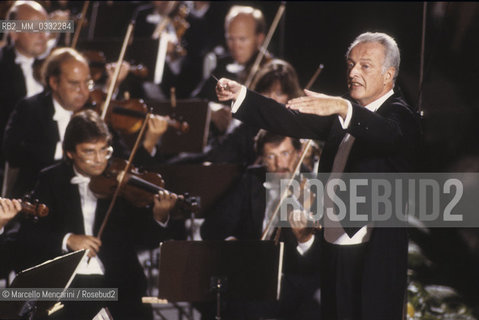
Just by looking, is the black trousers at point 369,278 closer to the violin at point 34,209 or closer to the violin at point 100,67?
the violin at point 34,209

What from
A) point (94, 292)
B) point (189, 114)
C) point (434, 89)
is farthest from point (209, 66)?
point (94, 292)

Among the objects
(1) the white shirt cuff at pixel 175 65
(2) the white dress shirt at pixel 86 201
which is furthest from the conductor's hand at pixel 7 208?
(1) the white shirt cuff at pixel 175 65

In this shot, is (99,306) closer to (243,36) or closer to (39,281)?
(39,281)

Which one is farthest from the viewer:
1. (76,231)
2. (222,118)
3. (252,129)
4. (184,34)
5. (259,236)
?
(184,34)

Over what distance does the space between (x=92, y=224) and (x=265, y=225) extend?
0.82m

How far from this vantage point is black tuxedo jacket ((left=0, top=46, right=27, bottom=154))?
364 centimetres

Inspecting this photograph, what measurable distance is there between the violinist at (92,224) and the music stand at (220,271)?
1.23ft

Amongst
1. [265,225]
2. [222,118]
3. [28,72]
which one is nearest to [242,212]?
[265,225]

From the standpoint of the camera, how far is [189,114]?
11.6 feet

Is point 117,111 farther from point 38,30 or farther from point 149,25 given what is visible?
point 149,25

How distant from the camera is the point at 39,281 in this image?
1945 mm

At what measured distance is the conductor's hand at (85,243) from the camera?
105 inches

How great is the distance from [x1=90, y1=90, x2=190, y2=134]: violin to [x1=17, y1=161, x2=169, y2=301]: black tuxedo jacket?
677 millimetres

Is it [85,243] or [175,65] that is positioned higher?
[175,65]
